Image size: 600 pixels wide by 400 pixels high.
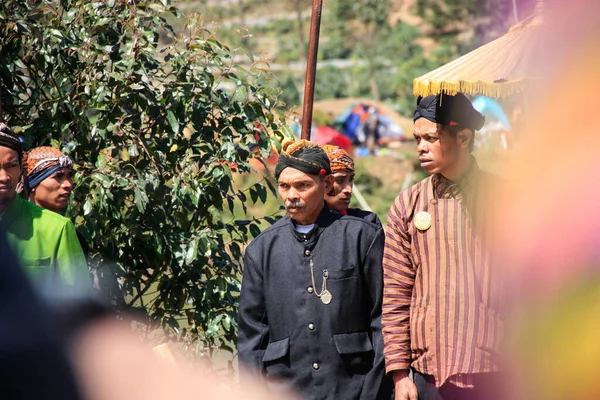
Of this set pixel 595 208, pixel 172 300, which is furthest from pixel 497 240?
pixel 172 300

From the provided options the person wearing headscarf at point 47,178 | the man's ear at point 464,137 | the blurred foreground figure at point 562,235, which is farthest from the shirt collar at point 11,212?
the blurred foreground figure at point 562,235

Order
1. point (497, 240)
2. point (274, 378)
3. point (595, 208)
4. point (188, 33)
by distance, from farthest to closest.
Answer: point (188, 33), point (274, 378), point (497, 240), point (595, 208)

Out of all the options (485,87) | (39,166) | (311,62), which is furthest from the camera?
(311,62)

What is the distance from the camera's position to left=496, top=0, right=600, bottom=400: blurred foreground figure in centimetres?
344

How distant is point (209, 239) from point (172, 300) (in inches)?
20.3

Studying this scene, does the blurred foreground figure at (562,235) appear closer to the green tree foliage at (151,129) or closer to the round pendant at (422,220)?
the round pendant at (422,220)

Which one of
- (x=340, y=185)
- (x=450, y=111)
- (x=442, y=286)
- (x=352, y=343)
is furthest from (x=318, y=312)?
(x=340, y=185)

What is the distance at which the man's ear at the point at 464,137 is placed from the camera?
12.3ft

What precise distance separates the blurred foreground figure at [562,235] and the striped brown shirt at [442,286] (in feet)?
0.34

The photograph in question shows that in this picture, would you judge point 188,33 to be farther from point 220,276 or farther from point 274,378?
point 274,378

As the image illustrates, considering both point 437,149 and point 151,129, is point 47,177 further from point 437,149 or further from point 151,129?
point 437,149

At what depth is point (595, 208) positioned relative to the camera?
11.2 ft

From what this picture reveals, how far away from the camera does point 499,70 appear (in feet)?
11.3

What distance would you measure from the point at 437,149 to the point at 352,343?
91 centimetres
